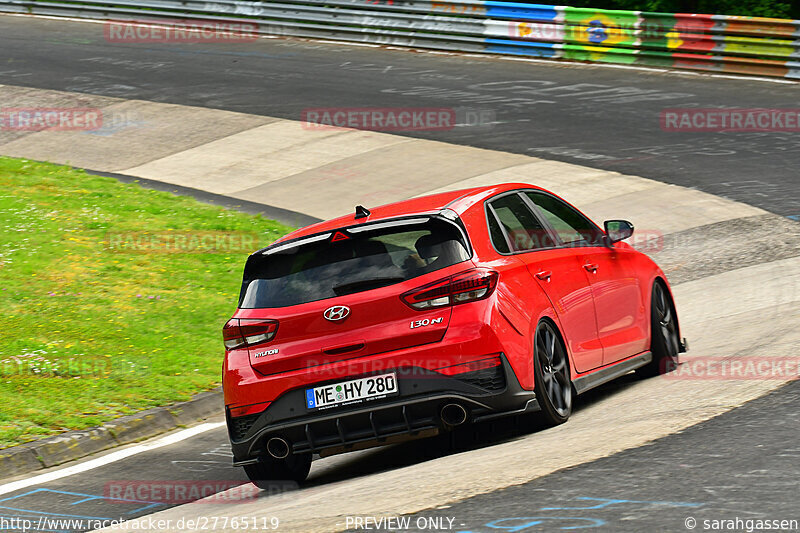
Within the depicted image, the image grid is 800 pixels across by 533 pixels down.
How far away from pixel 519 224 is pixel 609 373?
126 cm

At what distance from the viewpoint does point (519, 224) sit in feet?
24.2

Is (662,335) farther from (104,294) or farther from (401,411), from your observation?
(104,294)

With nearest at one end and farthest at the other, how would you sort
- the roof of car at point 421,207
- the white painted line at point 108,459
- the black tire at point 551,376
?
the black tire at point 551,376
the roof of car at point 421,207
the white painted line at point 108,459

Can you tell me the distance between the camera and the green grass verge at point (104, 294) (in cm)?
935

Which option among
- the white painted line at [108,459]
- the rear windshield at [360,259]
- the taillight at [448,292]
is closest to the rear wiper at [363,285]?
the rear windshield at [360,259]

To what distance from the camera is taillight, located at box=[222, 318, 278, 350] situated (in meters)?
6.69

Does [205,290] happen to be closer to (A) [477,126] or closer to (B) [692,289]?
(B) [692,289]

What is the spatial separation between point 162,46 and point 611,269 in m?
24.1

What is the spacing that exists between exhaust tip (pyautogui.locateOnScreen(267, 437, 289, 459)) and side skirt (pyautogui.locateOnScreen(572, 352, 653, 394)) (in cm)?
186

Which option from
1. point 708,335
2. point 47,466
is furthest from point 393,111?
point 47,466

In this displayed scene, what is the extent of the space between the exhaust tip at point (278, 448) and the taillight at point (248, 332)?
1.89 feet

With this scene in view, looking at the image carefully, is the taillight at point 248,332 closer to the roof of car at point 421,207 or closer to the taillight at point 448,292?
the roof of car at point 421,207

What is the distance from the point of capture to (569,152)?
18172 millimetres

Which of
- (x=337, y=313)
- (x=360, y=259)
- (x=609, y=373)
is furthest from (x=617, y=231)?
(x=337, y=313)
